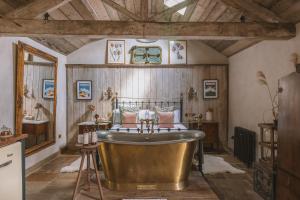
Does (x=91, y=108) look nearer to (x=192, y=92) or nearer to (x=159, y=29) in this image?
(x=192, y=92)

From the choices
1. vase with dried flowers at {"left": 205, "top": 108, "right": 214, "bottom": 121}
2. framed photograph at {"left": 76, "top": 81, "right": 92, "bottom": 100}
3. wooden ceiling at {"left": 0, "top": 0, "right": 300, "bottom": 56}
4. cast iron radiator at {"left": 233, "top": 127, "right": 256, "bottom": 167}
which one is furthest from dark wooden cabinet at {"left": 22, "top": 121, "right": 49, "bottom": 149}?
cast iron radiator at {"left": 233, "top": 127, "right": 256, "bottom": 167}

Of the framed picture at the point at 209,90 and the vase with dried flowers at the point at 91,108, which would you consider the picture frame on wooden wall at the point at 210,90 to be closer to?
the framed picture at the point at 209,90

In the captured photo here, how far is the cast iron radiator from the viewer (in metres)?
5.07

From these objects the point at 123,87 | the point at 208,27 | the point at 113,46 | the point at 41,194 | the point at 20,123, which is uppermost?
the point at 113,46

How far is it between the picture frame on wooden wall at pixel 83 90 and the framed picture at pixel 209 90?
298 cm

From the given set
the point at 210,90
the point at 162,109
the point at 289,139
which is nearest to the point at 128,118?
the point at 162,109

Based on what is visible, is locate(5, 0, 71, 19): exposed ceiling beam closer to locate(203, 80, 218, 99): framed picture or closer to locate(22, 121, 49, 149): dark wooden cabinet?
locate(22, 121, 49, 149): dark wooden cabinet

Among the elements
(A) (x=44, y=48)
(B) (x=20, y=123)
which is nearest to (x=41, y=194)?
(B) (x=20, y=123)

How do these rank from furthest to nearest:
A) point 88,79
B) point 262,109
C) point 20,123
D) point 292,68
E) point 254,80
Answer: point 88,79 → point 254,80 → point 262,109 → point 20,123 → point 292,68

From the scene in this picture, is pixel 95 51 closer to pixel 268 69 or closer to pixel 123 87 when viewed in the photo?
pixel 123 87

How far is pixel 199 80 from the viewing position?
23.1 ft

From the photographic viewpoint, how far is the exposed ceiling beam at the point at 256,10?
12.6 feet

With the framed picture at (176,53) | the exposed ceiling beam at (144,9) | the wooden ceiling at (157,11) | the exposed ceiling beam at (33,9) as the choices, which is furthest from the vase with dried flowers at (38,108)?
the framed picture at (176,53)

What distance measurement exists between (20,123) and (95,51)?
10.6 ft
